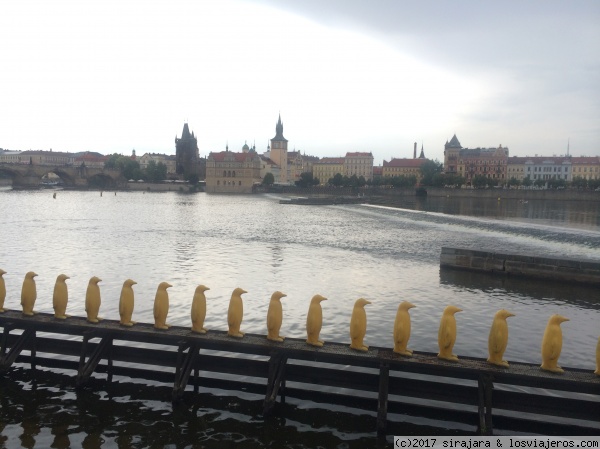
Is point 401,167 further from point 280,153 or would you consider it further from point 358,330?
point 358,330

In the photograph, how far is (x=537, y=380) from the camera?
9047 millimetres

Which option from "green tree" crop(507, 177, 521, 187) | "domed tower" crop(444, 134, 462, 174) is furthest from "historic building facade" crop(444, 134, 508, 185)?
"green tree" crop(507, 177, 521, 187)

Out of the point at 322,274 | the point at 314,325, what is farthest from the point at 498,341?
the point at 322,274

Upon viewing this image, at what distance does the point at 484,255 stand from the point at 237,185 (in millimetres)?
127951

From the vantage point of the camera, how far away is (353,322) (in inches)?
401

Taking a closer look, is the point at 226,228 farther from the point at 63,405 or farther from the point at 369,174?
the point at 369,174

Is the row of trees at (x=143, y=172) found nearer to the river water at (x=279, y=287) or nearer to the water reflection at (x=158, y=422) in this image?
the river water at (x=279, y=287)

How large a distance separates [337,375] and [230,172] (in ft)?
471

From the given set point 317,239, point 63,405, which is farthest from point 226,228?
point 63,405

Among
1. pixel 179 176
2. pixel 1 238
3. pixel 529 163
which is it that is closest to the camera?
pixel 1 238

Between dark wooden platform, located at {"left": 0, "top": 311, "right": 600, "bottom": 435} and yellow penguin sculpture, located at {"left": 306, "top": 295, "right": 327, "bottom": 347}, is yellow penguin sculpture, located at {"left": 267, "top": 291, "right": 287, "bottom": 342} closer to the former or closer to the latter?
dark wooden platform, located at {"left": 0, "top": 311, "right": 600, "bottom": 435}

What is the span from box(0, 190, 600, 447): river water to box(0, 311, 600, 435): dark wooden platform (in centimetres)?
66

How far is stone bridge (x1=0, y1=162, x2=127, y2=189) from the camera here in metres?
128

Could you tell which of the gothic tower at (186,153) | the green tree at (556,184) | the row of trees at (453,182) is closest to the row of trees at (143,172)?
the gothic tower at (186,153)
